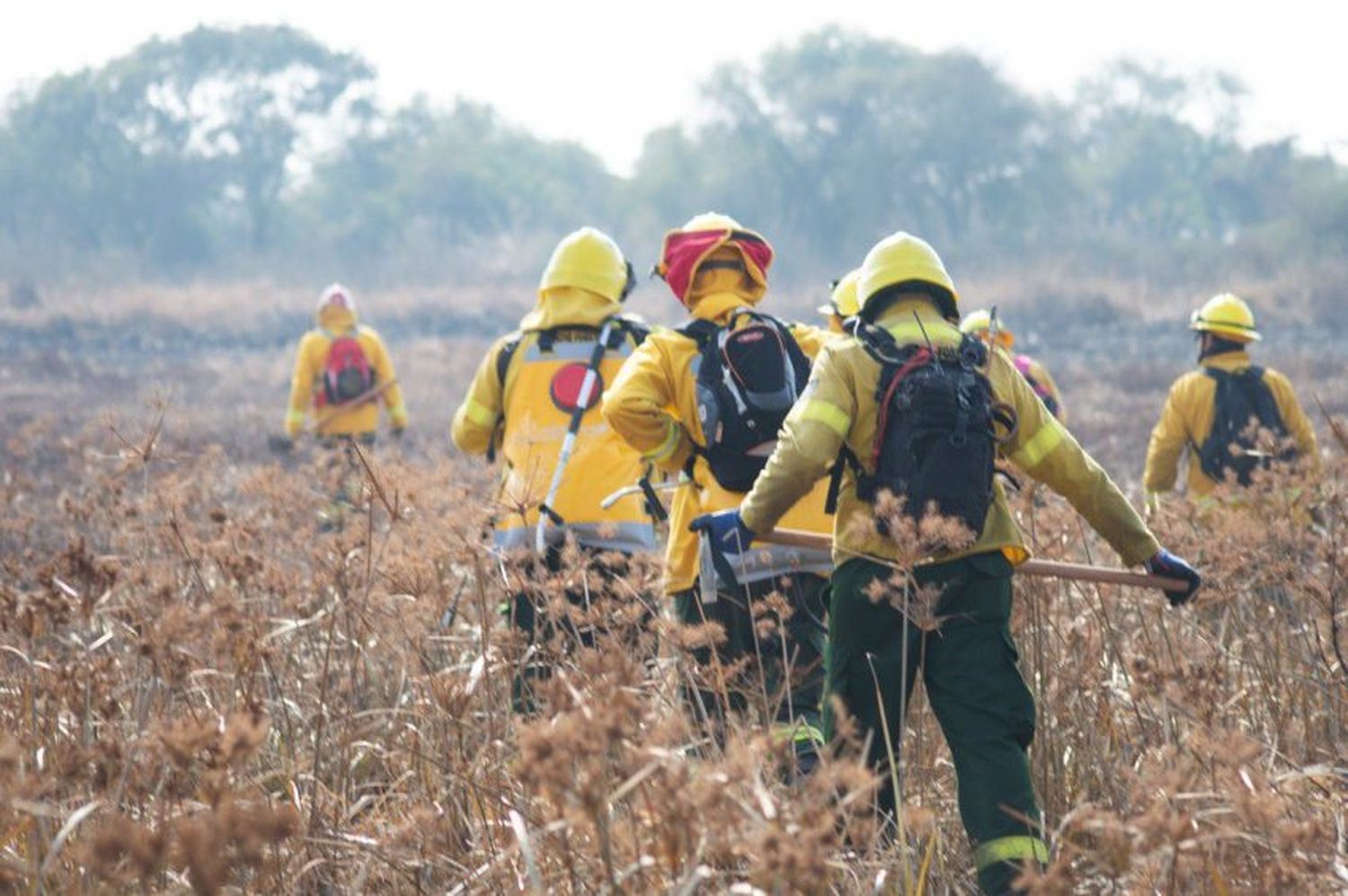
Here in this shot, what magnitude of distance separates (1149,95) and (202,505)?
6313 centimetres

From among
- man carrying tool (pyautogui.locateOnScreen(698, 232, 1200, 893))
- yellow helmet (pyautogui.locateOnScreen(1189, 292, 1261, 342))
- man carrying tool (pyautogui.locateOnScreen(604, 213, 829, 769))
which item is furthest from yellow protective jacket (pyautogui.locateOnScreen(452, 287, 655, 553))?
yellow helmet (pyautogui.locateOnScreen(1189, 292, 1261, 342))

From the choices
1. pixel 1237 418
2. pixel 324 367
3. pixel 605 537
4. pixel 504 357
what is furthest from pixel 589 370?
pixel 324 367

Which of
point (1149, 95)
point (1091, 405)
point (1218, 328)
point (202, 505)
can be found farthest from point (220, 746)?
point (1149, 95)

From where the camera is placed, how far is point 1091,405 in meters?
24.2

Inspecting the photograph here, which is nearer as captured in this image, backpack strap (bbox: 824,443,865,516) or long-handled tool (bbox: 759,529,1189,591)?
long-handled tool (bbox: 759,529,1189,591)

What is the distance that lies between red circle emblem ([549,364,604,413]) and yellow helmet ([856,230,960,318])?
6.23ft

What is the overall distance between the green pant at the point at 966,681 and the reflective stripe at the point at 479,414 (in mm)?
2349

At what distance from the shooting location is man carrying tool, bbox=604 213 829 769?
16.1ft

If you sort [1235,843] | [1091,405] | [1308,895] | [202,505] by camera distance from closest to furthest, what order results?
1. [1308,895]
2. [1235,843]
3. [202,505]
4. [1091,405]

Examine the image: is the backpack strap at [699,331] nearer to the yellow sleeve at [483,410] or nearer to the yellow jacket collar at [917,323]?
the yellow jacket collar at [917,323]

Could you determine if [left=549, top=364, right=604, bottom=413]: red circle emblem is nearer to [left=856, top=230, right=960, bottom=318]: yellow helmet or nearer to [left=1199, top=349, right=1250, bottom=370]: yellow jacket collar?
[left=856, top=230, right=960, bottom=318]: yellow helmet

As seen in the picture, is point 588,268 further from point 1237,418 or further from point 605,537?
point 1237,418

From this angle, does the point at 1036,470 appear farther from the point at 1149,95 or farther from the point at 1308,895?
the point at 1149,95

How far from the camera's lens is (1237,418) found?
321 inches
